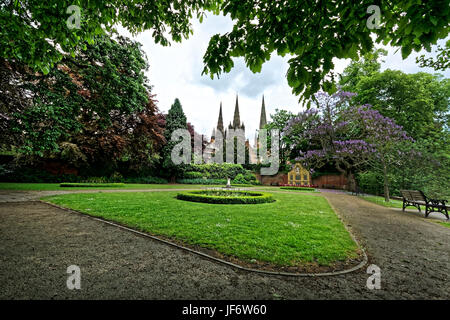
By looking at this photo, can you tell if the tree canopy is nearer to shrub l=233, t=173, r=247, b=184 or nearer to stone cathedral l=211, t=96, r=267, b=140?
shrub l=233, t=173, r=247, b=184

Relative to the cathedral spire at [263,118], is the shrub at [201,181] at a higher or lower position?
lower

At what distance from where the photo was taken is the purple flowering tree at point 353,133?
1277 cm

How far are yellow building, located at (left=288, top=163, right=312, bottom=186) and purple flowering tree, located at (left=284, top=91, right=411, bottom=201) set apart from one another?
602cm

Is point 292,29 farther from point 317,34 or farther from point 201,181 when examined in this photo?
point 201,181

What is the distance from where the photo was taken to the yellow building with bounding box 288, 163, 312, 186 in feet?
93.4

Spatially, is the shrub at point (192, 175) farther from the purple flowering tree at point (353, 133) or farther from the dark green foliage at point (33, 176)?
the purple flowering tree at point (353, 133)

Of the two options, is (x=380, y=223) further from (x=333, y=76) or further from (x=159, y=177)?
(x=159, y=177)

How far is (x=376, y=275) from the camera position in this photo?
269 centimetres

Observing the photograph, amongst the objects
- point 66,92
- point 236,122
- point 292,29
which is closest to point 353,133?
point 292,29

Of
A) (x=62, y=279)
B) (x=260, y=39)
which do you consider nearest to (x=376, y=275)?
(x=260, y=39)

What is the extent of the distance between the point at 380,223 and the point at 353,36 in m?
6.44

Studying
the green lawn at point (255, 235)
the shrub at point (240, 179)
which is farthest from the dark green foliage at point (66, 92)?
the shrub at point (240, 179)

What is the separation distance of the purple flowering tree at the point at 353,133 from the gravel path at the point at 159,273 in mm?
11052

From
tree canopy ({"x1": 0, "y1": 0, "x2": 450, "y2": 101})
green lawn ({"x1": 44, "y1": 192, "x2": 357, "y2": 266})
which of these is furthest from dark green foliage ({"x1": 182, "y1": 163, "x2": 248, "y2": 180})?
tree canopy ({"x1": 0, "y1": 0, "x2": 450, "y2": 101})
